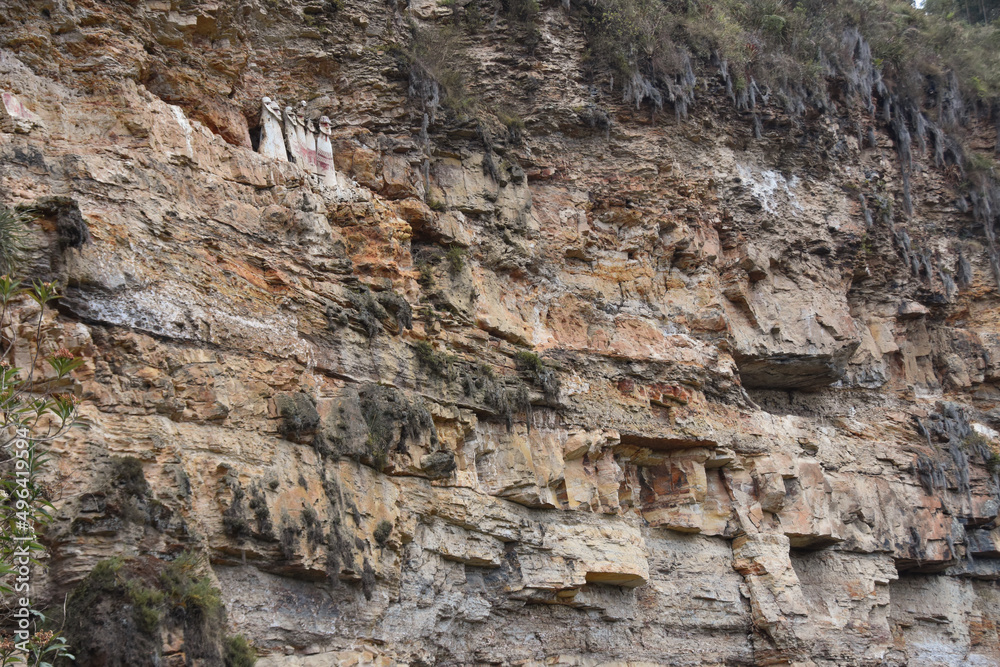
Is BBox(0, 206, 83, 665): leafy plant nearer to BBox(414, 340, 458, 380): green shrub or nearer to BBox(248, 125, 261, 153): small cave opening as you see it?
BBox(248, 125, 261, 153): small cave opening

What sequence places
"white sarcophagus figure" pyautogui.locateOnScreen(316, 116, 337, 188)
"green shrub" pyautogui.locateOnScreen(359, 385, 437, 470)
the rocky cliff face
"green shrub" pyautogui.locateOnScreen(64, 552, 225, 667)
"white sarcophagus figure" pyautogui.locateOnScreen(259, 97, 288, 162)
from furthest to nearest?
"white sarcophagus figure" pyautogui.locateOnScreen(316, 116, 337, 188), "white sarcophagus figure" pyautogui.locateOnScreen(259, 97, 288, 162), "green shrub" pyautogui.locateOnScreen(359, 385, 437, 470), the rocky cliff face, "green shrub" pyautogui.locateOnScreen(64, 552, 225, 667)

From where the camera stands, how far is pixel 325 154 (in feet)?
48.7

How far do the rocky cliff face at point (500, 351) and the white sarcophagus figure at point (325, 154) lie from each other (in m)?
0.33

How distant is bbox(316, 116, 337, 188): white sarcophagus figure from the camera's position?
14.5 meters

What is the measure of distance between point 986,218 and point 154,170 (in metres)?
20.7

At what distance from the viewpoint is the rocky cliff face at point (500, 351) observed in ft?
33.7

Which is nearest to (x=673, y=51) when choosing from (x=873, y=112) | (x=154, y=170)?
(x=873, y=112)

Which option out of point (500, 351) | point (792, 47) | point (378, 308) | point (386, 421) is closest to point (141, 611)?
point (386, 421)

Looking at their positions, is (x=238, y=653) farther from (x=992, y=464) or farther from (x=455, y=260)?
(x=992, y=464)

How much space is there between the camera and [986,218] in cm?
2338

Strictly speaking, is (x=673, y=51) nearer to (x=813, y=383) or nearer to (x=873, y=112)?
(x=873, y=112)

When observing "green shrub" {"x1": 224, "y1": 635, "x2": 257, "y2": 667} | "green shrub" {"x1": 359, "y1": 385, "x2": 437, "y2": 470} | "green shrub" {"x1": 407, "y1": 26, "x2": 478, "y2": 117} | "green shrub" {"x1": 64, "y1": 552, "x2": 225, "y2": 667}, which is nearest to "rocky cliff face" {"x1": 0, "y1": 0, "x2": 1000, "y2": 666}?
"green shrub" {"x1": 359, "y1": 385, "x2": 437, "y2": 470}

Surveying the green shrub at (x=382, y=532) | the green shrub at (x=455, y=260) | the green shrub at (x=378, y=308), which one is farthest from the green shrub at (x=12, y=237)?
the green shrub at (x=455, y=260)

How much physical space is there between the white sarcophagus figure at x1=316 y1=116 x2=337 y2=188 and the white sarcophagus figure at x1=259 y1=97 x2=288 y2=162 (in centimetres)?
64
